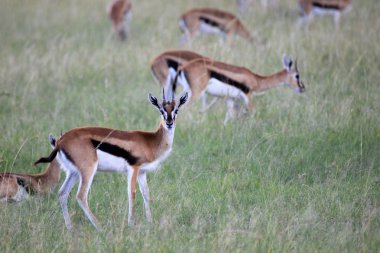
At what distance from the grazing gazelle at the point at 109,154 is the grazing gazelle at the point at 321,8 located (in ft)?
24.1

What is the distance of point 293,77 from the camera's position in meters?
8.88

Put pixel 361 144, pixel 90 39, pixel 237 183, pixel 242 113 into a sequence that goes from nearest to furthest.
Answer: pixel 237 183 < pixel 361 144 < pixel 242 113 < pixel 90 39

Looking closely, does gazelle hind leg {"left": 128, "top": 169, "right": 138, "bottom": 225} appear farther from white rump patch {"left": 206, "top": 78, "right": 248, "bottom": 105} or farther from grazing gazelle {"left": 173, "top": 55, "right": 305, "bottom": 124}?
white rump patch {"left": 206, "top": 78, "right": 248, "bottom": 105}

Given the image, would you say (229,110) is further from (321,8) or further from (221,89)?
(321,8)

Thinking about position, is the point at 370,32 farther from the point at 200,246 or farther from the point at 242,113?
the point at 200,246

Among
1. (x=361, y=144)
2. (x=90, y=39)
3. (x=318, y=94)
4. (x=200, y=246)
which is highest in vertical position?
(x=90, y=39)

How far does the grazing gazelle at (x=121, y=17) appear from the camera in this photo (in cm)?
1308

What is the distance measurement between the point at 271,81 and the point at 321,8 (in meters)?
5.09

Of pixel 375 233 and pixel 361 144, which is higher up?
pixel 361 144

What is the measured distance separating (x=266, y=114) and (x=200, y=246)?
3367 millimetres

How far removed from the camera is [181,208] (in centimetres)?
576

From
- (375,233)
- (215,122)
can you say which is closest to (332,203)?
(375,233)

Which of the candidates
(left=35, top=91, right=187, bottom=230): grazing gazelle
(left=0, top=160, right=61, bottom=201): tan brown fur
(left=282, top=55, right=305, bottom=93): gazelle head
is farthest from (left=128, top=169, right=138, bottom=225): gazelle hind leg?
(left=282, top=55, right=305, bottom=93): gazelle head

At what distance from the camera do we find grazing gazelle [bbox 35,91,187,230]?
5.63m
